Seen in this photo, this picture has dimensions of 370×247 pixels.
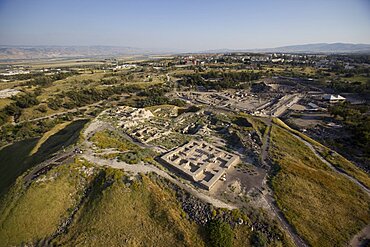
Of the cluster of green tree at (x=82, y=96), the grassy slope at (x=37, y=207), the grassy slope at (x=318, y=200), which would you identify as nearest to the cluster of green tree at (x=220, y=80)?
the cluster of green tree at (x=82, y=96)

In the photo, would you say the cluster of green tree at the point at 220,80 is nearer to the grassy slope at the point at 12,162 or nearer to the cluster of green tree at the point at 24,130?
the cluster of green tree at the point at 24,130

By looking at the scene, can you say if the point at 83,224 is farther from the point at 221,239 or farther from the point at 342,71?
the point at 342,71

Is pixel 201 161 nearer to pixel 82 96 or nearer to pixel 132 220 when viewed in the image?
pixel 132 220

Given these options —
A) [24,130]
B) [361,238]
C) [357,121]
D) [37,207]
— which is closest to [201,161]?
[361,238]

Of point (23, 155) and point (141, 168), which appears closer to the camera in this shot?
point (141, 168)

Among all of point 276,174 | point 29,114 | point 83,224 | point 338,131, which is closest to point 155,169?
point 83,224
